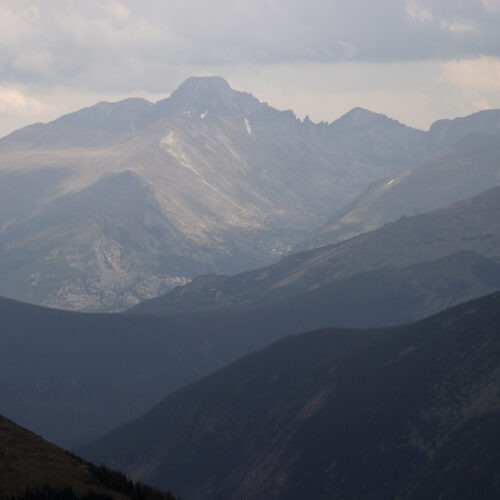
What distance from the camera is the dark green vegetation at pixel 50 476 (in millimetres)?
121875

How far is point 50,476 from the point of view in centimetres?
12825

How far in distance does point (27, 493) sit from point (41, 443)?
23546 millimetres

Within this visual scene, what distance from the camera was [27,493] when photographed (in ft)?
394

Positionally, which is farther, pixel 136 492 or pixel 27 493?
pixel 136 492

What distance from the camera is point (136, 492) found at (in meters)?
132

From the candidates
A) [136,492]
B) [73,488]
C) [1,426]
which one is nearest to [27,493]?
[73,488]

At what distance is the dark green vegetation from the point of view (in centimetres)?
12188

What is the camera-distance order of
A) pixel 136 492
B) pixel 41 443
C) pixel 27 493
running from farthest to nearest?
pixel 41 443 < pixel 136 492 < pixel 27 493

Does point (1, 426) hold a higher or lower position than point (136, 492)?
higher

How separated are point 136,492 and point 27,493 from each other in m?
16.2

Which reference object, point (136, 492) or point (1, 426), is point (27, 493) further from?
point (1, 426)

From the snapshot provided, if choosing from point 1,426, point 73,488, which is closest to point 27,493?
point 73,488

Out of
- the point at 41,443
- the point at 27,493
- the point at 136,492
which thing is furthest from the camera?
the point at 41,443

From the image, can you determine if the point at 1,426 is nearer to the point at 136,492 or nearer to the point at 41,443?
the point at 41,443
